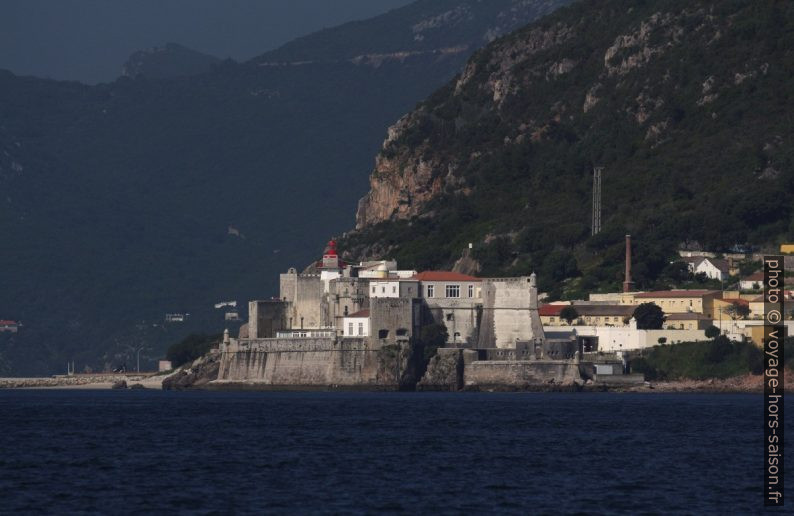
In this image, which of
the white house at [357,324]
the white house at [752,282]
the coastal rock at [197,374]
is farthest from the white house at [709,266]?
the coastal rock at [197,374]

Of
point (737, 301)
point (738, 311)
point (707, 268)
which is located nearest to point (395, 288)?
point (738, 311)

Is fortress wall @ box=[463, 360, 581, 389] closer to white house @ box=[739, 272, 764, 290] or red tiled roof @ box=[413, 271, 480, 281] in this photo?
red tiled roof @ box=[413, 271, 480, 281]

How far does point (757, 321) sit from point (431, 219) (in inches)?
2260

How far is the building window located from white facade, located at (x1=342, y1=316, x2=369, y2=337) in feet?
21.4

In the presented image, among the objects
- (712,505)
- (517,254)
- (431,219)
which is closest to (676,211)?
(517,254)

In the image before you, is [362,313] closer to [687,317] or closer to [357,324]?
[357,324]

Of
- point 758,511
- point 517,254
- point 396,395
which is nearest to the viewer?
point 758,511

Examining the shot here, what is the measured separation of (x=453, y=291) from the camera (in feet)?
465

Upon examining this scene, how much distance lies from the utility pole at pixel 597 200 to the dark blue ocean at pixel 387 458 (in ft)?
185

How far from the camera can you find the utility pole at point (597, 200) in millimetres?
176375

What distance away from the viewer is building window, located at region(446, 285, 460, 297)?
14162 centimetres

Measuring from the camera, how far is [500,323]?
139 m

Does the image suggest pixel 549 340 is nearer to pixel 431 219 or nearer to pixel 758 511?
pixel 431 219

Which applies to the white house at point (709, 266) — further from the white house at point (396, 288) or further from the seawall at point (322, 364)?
the seawall at point (322, 364)
